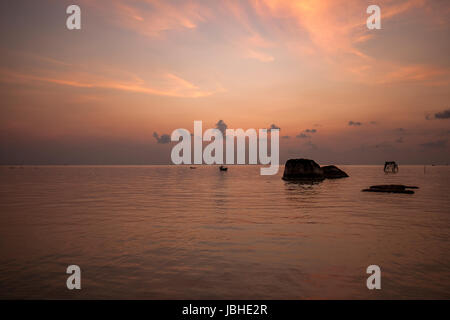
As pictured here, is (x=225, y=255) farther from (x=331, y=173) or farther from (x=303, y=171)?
(x=331, y=173)

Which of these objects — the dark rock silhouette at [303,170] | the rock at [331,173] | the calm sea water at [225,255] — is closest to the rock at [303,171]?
the dark rock silhouette at [303,170]

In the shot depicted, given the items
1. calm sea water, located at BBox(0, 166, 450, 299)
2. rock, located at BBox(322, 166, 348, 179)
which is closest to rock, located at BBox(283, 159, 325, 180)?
rock, located at BBox(322, 166, 348, 179)

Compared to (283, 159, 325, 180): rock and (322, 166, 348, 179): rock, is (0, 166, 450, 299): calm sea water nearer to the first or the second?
(283, 159, 325, 180): rock

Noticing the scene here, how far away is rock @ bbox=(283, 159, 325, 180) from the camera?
224ft

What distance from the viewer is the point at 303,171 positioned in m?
68.6

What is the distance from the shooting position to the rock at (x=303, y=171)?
68.4 meters

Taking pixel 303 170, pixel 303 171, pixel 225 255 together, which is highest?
pixel 303 170

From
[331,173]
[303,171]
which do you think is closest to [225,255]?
[303,171]

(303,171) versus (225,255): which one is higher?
(303,171)

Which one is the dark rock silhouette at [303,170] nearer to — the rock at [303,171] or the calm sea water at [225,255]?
the rock at [303,171]

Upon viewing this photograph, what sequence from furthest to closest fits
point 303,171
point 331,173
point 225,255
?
point 331,173 < point 303,171 < point 225,255

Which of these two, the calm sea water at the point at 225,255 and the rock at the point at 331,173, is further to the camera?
the rock at the point at 331,173

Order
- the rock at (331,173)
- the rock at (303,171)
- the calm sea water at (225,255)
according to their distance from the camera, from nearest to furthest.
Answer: the calm sea water at (225,255) < the rock at (303,171) < the rock at (331,173)
